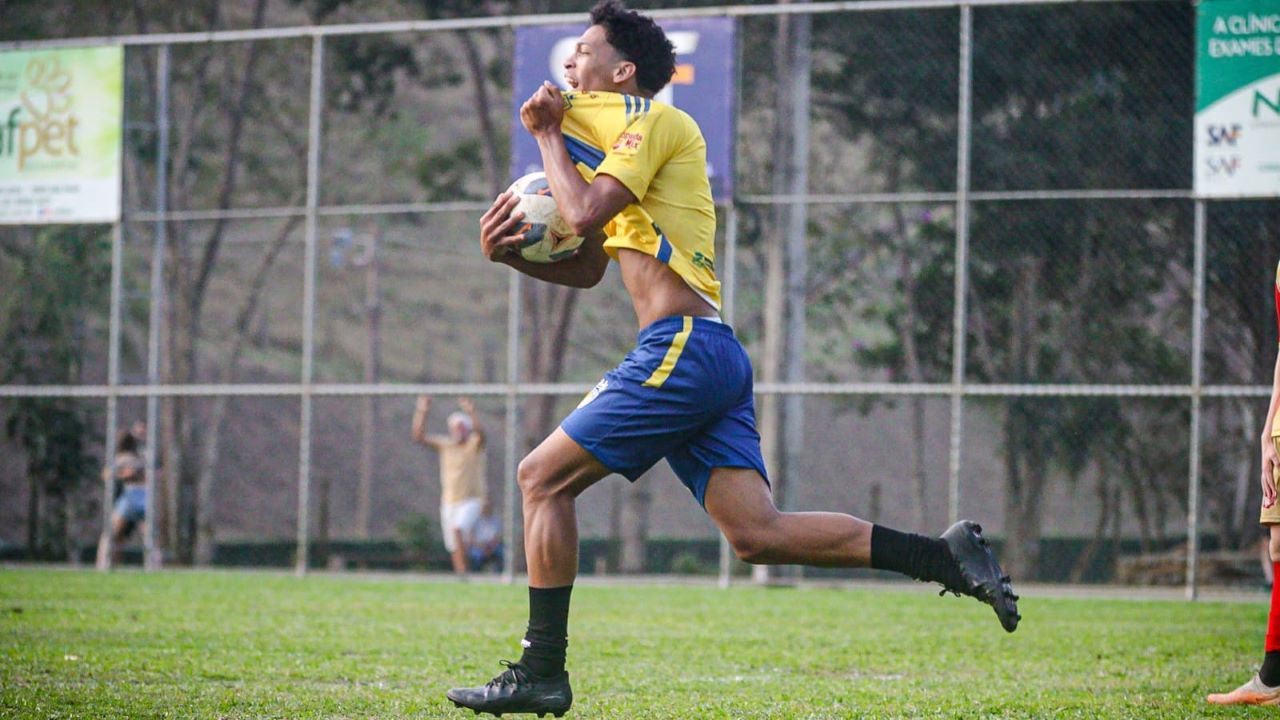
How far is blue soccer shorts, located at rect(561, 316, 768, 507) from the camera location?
5.43m

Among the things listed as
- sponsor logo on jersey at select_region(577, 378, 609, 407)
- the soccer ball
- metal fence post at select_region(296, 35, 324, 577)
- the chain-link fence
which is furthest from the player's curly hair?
metal fence post at select_region(296, 35, 324, 577)

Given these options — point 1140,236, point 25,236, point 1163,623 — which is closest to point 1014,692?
point 1163,623

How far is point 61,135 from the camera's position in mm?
16453

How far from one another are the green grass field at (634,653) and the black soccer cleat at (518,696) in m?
0.62

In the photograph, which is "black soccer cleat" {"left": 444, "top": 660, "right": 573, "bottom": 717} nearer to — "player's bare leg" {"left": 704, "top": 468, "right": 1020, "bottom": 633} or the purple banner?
"player's bare leg" {"left": 704, "top": 468, "right": 1020, "bottom": 633}

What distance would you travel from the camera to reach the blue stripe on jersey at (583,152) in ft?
18.4

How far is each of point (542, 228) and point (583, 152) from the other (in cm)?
29

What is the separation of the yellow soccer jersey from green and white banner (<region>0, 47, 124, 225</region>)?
11.5 meters

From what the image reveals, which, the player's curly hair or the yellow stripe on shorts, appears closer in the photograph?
the yellow stripe on shorts

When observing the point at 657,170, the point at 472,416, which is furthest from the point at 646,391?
the point at 472,416

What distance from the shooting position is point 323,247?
45625 mm

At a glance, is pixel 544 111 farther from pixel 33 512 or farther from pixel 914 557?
pixel 33 512

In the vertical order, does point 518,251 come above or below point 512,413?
above

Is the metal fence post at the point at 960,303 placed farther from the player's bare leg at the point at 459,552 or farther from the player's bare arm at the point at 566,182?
the player's bare arm at the point at 566,182
